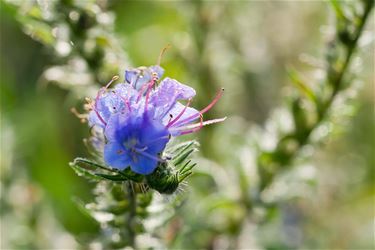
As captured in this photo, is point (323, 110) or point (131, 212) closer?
point (131, 212)

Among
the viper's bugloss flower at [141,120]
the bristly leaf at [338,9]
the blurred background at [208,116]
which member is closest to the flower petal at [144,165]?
the viper's bugloss flower at [141,120]

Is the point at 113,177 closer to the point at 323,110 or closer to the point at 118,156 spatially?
the point at 118,156

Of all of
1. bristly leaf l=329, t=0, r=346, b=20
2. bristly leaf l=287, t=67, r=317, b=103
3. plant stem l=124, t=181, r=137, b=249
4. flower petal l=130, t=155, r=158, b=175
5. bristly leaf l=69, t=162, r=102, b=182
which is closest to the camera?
flower petal l=130, t=155, r=158, b=175

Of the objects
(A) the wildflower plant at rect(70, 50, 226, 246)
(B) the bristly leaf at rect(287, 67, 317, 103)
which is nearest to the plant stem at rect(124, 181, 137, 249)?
(A) the wildflower plant at rect(70, 50, 226, 246)

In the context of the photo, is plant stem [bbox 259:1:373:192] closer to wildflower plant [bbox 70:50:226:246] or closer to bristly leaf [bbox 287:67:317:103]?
bristly leaf [bbox 287:67:317:103]

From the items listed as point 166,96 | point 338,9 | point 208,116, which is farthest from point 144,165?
point 208,116

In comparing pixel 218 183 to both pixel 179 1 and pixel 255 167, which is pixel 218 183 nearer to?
pixel 255 167
